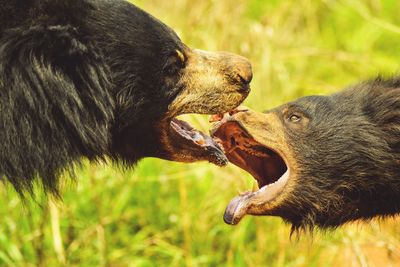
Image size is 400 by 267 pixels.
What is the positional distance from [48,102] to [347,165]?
134cm

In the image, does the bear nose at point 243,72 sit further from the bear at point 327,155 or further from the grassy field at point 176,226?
the grassy field at point 176,226

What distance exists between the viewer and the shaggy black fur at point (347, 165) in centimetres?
365

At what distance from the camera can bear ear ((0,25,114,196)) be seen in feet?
10.1

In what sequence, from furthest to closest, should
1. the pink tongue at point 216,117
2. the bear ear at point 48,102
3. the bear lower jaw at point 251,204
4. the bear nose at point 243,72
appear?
the pink tongue at point 216,117 < the bear nose at point 243,72 < the bear lower jaw at point 251,204 < the bear ear at point 48,102

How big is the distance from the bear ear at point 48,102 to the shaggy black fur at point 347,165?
888mm

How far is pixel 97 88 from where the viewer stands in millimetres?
3279

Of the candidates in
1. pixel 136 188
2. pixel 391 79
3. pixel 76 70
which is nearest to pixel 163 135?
pixel 76 70

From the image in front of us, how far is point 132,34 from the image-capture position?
3.45m

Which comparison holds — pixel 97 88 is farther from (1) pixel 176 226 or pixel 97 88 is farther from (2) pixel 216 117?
(1) pixel 176 226

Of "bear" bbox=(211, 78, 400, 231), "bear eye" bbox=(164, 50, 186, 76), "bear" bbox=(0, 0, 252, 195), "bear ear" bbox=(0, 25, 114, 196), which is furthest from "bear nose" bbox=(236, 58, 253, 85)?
"bear ear" bbox=(0, 25, 114, 196)

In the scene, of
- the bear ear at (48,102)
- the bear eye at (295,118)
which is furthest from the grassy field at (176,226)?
the bear eye at (295,118)

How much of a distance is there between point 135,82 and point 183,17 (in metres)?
3.46

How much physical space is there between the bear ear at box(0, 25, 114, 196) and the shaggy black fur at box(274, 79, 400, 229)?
0.89 metres

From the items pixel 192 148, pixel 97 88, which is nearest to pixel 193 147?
pixel 192 148
